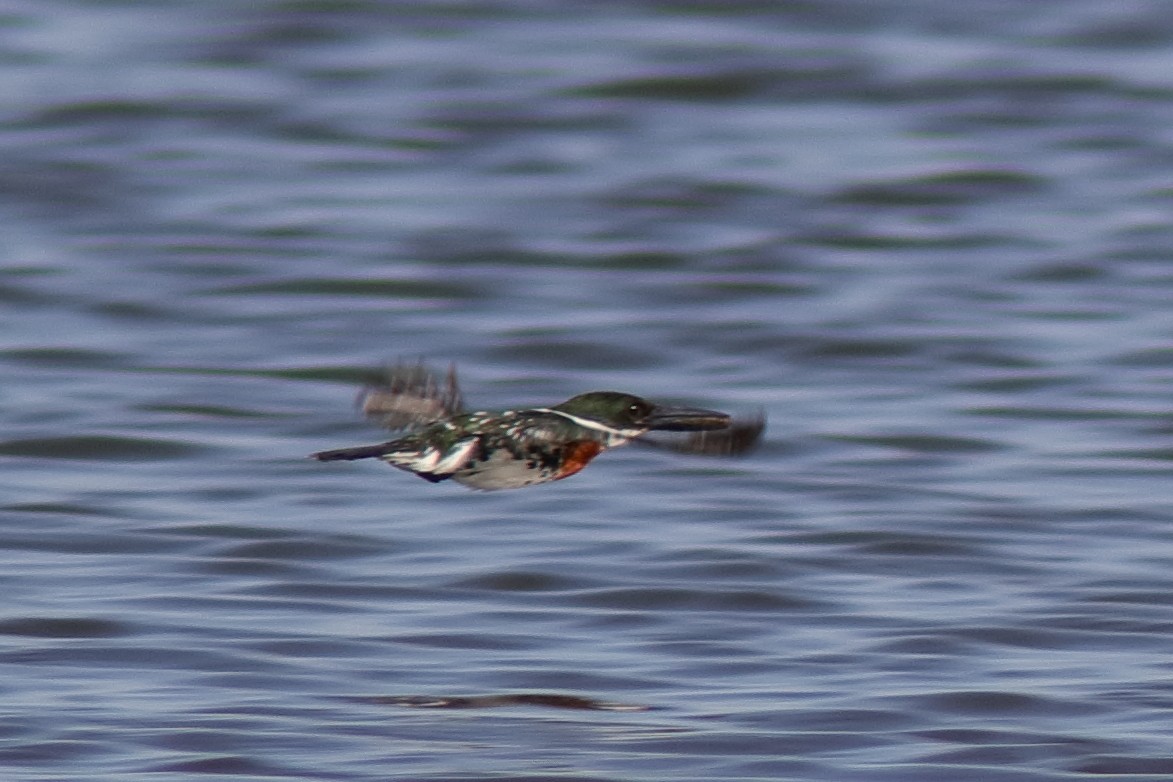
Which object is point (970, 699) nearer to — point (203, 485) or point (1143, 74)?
point (203, 485)

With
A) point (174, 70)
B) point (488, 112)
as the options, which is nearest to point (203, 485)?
point (488, 112)

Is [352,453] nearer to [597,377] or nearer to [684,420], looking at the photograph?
[684,420]

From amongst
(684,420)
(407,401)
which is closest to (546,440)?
(684,420)

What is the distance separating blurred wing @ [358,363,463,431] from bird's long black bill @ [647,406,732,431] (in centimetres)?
58

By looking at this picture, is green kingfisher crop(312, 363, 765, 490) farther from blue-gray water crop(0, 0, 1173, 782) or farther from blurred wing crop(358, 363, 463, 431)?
blue-gray water crop(0, 0, 1173, 782)

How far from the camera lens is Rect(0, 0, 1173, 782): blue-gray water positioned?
21.1ft

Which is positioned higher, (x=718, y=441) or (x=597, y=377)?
(x=718, y=441)

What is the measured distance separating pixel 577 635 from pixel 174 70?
1078cm

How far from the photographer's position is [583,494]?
9.18m

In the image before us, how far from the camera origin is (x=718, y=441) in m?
5.71

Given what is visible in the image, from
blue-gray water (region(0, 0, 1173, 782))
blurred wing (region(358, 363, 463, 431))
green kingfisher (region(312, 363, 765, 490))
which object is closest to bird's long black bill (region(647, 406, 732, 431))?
green kingfisher (region(312, 363, 765, 490))

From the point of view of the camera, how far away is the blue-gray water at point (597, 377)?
6.44 meters

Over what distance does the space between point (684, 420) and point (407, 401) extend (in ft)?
2.55

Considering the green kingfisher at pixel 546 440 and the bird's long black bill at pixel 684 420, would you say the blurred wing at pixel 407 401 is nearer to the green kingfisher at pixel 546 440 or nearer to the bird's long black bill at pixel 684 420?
the green kingfisher at pixel 546 440
